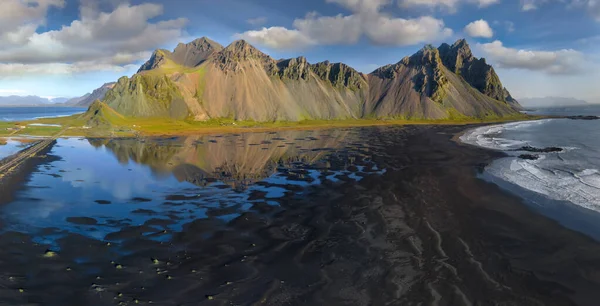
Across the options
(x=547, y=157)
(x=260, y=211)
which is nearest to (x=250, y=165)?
(x=260, y=211)

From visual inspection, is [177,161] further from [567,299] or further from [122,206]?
[567,299]

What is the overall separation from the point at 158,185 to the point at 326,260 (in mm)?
29043

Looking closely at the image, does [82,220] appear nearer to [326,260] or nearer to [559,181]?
[326,260]

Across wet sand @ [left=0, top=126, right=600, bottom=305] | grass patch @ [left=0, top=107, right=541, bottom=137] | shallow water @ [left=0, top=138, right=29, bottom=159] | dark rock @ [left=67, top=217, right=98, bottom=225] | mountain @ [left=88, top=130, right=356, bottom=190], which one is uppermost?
grass patch @ [left=0, top=107, right=541, bottom=137]

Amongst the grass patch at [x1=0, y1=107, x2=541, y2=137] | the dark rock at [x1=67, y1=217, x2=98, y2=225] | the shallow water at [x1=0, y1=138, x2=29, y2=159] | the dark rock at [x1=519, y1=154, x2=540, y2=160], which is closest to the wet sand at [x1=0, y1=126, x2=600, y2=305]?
the dark rock at [x1=67, y1=217, x2=98, y2=225]

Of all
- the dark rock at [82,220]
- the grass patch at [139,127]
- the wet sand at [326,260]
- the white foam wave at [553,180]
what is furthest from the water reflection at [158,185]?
the grass patch at [139,127]

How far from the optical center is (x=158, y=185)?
42.6 meters

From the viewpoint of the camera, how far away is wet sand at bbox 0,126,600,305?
17.7 meters

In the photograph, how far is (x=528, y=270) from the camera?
2083 centimetres

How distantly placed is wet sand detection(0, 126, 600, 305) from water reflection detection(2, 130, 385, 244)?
1.14m

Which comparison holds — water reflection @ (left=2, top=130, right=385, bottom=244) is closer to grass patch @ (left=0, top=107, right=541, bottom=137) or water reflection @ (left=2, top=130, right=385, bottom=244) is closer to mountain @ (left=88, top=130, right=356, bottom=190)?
mountain @ (left=88, top=130, right=356, bottom=190)

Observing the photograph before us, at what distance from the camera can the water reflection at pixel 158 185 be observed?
2841 cm

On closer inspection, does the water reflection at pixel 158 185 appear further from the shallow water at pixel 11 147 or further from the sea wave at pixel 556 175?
the sea wave at pixel 556 175

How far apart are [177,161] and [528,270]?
55008mm
